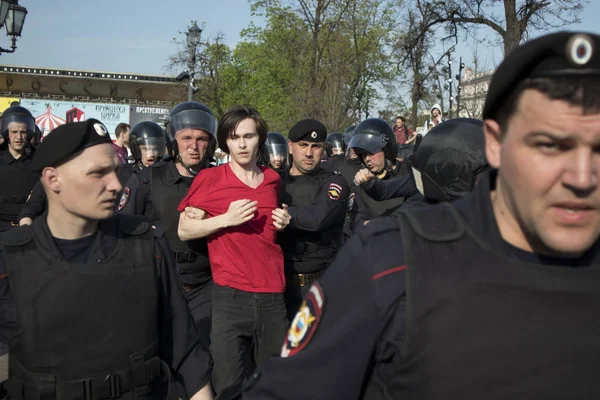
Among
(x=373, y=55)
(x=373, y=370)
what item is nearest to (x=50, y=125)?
(x=373, y=55)

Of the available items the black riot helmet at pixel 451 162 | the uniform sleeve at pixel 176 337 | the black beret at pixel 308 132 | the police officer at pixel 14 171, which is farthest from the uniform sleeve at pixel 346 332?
the police officer at pixel 14 171

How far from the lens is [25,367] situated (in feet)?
8.54

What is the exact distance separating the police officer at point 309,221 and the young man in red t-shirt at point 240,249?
0.50 metres

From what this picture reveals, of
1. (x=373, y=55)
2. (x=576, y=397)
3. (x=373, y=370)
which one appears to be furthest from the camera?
(x=373, y=55)

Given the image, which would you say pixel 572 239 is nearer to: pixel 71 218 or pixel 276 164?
pixel 71 218

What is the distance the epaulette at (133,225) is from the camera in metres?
2.89

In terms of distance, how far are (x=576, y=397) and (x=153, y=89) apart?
57.0m

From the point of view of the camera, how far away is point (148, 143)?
7879 millimetres

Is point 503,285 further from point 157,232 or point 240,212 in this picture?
point 240,212

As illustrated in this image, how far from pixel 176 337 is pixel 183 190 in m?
2.21

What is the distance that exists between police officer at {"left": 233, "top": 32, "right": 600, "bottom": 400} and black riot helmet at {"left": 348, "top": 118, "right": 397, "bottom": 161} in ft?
15.8

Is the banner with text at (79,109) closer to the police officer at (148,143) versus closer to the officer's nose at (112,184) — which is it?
the police officer at (148,143)

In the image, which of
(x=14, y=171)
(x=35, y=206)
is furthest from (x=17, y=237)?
(x=14, y=171)

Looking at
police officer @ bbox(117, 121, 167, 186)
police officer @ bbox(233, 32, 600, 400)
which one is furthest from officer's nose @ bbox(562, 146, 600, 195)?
police officer @ bbox(117, 121, 167, 186)
